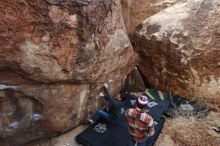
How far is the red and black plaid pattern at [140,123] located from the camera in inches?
164

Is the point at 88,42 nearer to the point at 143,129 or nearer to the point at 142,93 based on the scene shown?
the point at 143,129

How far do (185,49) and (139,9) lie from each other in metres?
2.26

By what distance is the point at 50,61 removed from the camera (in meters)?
4.13

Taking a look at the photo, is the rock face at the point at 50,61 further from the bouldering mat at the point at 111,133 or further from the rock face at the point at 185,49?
the rock face at the point at 185,49

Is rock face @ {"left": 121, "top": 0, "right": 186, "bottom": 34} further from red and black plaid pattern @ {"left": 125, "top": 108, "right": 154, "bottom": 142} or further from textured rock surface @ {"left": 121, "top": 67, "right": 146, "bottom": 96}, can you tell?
red and black plaid pattern @ {"left": 125, "top": 108, "right": 154, "bottom": 142}

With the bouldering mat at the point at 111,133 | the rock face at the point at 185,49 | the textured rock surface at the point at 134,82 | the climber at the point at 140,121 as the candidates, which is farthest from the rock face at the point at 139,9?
the climber at the point at 140,121

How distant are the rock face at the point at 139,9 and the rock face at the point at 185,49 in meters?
1.19

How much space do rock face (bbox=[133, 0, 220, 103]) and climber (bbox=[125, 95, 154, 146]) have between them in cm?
177

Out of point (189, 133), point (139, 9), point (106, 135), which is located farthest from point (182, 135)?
point (139, 9)

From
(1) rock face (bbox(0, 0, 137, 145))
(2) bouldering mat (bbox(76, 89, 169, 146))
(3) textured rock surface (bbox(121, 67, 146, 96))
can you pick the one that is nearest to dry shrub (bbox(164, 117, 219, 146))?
(2) bouldering mat (bbox(76, 89, 169, 146))

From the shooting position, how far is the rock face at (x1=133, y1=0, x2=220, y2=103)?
557 centimetres

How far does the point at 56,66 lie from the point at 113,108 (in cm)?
123

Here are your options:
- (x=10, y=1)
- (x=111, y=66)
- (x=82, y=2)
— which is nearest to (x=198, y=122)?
(x=111, y=66)

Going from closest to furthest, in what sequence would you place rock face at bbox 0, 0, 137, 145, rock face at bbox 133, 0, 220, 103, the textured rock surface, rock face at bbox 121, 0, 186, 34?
rock face at bbox 0, 0, 137, 145
rock face at bbox 133, 0, 220, 103
the textured rock surface
rock face at bbox 121, 0, 186, 34
